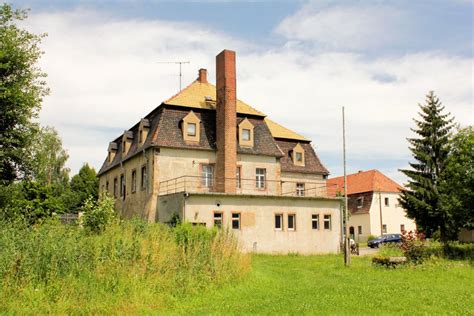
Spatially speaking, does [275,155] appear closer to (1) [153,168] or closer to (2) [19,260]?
(1) [153,168]

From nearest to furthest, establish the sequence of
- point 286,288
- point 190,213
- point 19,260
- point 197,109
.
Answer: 1. point 19,260
2. point 286,288
3. point 190,213
4. point 197,109

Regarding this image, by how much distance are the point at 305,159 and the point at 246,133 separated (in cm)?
861

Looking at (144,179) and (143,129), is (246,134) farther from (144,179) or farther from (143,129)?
(144,179)

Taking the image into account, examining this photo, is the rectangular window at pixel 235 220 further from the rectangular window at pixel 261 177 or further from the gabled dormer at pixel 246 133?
the gabled dormer at pixel 246 133

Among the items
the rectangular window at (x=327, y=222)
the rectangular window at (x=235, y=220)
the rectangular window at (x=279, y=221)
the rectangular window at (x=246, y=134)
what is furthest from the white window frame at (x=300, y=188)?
the rectangular window at (x=235, y=220)

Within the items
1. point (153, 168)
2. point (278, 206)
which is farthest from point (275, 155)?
point (153, 168)

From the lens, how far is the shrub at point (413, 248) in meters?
22.1

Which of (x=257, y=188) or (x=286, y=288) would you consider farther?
(x=257, y=188)

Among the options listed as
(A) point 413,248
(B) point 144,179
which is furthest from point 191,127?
(A) point 413,248

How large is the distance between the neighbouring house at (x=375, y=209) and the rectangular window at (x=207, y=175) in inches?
1005

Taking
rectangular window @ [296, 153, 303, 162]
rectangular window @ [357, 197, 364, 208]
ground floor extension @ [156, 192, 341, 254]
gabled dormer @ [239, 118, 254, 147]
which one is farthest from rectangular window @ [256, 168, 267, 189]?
rectangular window @ [357, 197, 364, 208]

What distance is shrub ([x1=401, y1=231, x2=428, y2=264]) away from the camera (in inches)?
869

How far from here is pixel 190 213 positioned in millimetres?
26922

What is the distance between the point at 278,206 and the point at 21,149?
16240 millimetres
